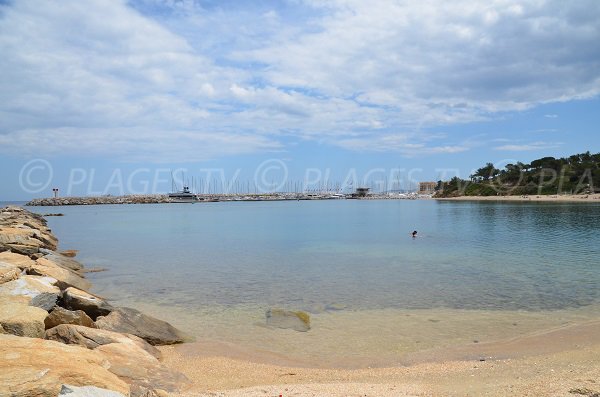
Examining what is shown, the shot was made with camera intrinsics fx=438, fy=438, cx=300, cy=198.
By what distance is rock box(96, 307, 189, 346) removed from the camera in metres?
10.7

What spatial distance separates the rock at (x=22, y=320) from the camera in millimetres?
8000

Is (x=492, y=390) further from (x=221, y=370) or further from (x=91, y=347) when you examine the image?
(x=91, y=347)

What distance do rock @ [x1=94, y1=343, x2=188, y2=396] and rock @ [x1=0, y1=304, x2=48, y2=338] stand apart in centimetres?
120

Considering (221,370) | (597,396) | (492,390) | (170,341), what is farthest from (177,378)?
(597,396)

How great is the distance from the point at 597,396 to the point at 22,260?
17877 mm

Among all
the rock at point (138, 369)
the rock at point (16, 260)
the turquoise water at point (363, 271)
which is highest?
the rock at point (16, 260)

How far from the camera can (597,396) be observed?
6812 mm

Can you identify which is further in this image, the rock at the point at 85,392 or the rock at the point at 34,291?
the rock at the point at 34,291

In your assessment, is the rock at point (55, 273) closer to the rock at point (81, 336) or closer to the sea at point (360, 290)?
the sea at point (360, 290)

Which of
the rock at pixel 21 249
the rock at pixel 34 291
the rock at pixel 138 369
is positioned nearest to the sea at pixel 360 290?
the rock at pixel 21 249

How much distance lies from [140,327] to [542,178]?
142632 mm

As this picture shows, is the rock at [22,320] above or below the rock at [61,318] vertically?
above

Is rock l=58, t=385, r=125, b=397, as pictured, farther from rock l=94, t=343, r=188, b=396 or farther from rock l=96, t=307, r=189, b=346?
rock l=96, t=307, r=189, b=346

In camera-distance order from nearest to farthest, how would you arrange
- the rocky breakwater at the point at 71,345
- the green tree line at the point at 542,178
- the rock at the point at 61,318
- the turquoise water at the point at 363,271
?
1. the rocky breakwater at the point at 71,345
2. the rock at the point at 61,318
3. the turquoise water at the point at 363,271
4. the green tree line at the point at 542,178
